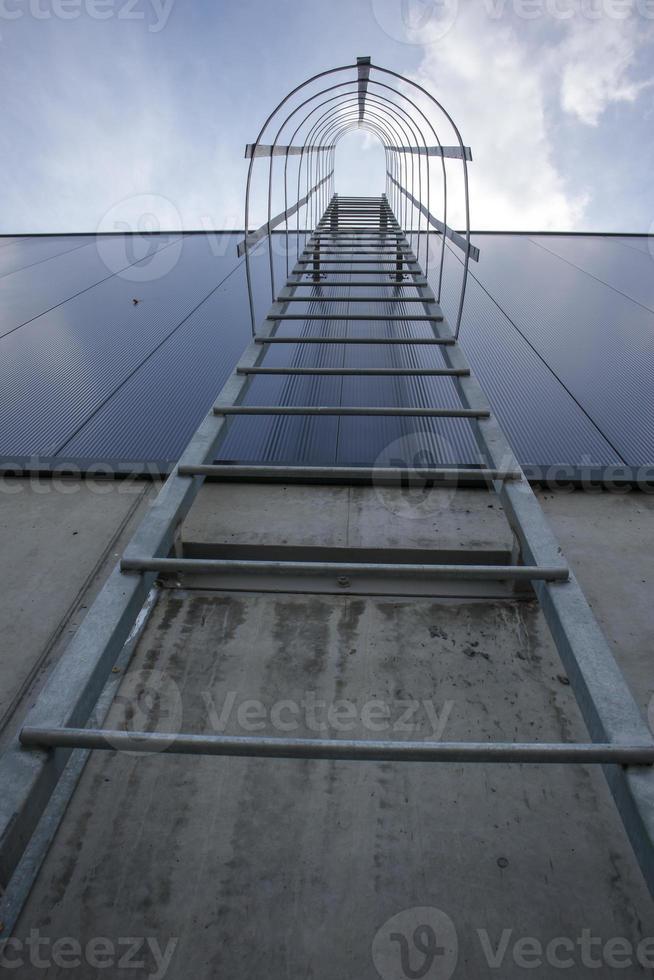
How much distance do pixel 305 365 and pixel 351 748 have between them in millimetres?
3295

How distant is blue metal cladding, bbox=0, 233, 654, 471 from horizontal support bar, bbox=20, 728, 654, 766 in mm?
2026

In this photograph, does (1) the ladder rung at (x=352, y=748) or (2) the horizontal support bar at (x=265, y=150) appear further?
(2) the horizontal support bar at (x=265, y=150)

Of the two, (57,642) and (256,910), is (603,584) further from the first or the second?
(57,642)

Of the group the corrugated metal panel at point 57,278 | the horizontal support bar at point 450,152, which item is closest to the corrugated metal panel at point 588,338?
the horizontal support bar at point 450,152

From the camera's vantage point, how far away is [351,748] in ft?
3.75

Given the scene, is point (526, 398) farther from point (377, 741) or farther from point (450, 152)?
point (377, 741)

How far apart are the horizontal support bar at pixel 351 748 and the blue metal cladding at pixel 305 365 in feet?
6.65

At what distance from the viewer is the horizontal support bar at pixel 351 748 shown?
1.14 m

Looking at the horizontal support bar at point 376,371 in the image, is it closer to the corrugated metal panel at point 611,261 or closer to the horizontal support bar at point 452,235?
the horizontal support bar at point 452,235

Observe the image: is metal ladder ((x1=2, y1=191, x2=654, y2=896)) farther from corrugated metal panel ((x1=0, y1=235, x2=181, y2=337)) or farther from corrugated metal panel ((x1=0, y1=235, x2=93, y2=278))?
corrugated metal panel ((x1=0, y1=235, x2=93, y2=278))

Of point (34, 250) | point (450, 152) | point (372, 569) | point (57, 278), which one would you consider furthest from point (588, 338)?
point (34, 250)

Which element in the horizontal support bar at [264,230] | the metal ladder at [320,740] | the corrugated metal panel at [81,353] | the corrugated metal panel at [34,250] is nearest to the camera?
the metal ladder at [320,740]

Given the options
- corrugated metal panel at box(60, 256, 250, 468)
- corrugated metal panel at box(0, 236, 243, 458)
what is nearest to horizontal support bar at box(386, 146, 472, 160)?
corrugated metal panel at box(60, 256, 250, 468)

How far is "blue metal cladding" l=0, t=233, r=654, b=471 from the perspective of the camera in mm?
3234
